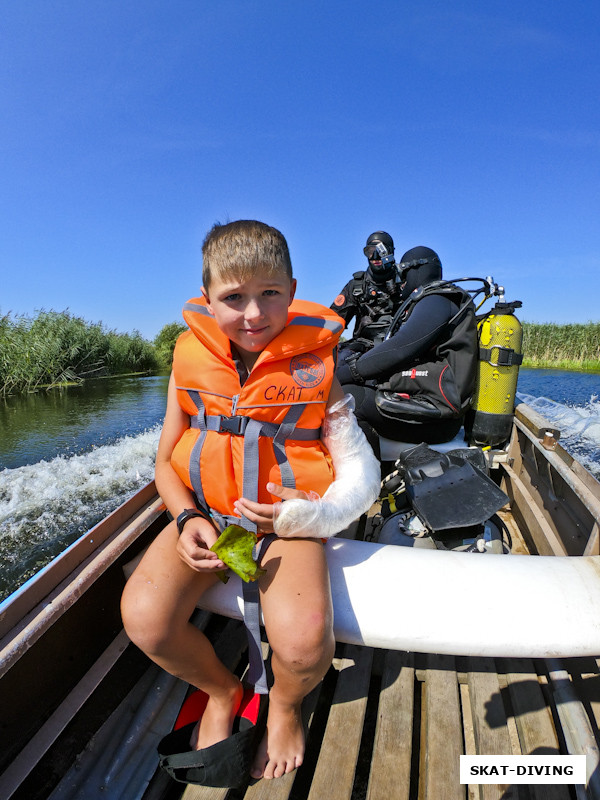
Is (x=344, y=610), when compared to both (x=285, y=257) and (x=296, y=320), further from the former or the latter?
(x=285, y=257)

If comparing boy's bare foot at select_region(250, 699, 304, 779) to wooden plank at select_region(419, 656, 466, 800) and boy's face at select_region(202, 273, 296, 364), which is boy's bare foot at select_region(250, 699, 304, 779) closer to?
wooden plank at select_region(419, 656, 466, 800)

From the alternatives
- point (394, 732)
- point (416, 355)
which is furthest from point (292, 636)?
point (416, 355)

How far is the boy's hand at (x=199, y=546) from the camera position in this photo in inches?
54.7

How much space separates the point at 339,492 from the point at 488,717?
100 cm

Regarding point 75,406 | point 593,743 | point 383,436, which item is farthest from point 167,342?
point 593,743

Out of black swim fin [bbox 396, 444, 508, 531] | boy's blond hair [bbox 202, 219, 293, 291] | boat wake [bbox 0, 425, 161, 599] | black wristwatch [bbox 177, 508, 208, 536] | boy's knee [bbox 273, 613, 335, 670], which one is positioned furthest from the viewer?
boat wake [bbox 0, 425, 161, 599]

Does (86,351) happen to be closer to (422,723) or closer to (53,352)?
(53,352)

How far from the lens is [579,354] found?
76.0 ft

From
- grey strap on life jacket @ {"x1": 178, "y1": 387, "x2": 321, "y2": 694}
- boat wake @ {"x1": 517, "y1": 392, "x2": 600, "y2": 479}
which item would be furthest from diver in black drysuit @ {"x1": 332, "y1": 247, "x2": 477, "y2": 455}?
boat wake @ {"x1": 517, "y1": 392, "x2": 600, "y2": 479}

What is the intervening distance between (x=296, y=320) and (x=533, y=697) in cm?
171

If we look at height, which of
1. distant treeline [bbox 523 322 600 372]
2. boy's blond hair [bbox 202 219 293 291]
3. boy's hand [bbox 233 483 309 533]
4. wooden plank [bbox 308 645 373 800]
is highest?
distant treeline [bbox 523 322 600 372]

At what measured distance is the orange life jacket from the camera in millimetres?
1555

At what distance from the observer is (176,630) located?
4.61 feet

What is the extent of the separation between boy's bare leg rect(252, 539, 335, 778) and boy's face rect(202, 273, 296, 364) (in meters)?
0.72
